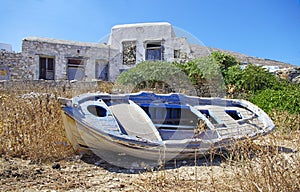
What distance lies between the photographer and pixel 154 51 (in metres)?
19.9

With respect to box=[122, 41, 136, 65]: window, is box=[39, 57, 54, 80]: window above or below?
below

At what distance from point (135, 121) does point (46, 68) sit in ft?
49.7

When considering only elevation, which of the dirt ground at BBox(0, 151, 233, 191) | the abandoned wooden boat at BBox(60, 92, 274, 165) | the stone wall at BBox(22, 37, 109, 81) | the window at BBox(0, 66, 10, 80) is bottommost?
the dirt ground at BBox(0, 151, 233, 191)

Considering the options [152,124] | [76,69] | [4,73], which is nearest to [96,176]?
[152,124]

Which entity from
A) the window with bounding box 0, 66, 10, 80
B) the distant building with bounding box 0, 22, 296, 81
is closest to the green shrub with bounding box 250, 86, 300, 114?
the distant building with bounding box 0, 22, 296, 81

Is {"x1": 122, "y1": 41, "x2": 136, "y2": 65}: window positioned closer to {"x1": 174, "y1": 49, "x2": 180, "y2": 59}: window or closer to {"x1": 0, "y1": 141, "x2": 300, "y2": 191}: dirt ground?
{"x1": 174, "y1": 49, "x2": 180, "y2": 59}: window

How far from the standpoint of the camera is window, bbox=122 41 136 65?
1992 cm


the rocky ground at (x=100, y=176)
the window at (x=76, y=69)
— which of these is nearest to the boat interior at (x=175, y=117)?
the rocky ground at (x=100, y=176)

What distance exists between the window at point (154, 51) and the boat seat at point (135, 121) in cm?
1483

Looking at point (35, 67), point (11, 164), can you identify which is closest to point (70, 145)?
point (11, 164)

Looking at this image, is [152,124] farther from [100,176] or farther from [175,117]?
[175,117]

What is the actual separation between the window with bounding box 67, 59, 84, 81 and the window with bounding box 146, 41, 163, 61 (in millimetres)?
5097

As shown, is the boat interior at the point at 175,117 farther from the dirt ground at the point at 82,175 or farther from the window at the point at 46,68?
the window at the point at 46,68

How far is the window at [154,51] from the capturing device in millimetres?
19719
